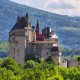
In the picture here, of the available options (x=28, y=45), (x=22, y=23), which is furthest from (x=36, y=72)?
(x=22, y=23)

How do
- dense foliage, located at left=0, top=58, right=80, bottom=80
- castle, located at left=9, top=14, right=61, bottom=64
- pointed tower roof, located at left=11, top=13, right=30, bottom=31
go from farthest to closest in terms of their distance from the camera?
pointed tower roof, located at left=11, top=13, right=30, bottom=31 → castle, located at left=9, top=14, right=61, bottom=64 → dense foliage, located at left=0, top=58, right=80, bottom=80

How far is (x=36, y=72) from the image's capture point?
90875mm

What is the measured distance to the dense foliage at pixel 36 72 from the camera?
3376 inches

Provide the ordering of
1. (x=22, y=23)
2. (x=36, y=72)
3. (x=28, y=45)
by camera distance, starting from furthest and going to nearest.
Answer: (x=22, y=23)
(x=28, y=45)
(x=36, y=72)

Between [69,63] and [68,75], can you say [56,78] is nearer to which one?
[68,75]

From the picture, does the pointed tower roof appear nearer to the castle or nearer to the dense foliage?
the castle

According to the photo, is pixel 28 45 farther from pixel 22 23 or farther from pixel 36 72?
pixel 36 72

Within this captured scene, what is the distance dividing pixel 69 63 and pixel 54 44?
1051 cm

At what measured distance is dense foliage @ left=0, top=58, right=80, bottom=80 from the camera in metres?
85.7

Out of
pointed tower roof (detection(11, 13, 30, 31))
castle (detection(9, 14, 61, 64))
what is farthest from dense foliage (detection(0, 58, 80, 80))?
pointed tower roof (detection(11, 13, 30, 31))

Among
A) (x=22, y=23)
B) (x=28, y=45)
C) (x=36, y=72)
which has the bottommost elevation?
(x=36, y=72)

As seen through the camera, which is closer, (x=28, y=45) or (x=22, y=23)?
(x=28, y=45)

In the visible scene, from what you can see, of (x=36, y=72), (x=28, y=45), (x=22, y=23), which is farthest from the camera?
(x=22, y=23)

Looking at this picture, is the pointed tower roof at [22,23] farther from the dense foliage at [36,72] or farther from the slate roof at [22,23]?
the dense foliage at [36,72]
